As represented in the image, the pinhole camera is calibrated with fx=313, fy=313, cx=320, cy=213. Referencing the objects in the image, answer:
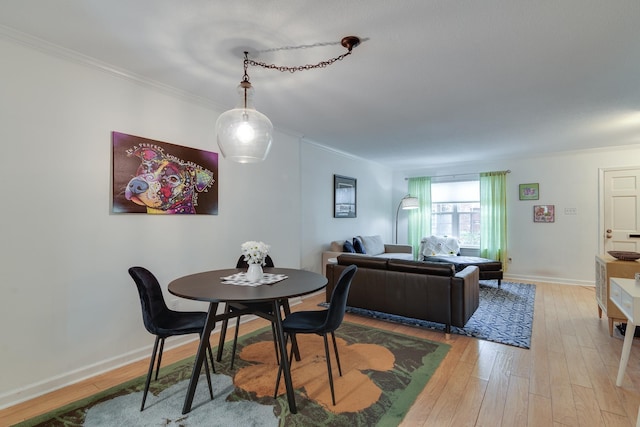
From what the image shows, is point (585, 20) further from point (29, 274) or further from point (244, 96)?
point (29, 274)

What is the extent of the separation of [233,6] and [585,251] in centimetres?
674

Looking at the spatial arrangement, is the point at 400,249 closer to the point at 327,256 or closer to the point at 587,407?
the point at 327,256

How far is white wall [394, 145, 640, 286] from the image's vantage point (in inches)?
218

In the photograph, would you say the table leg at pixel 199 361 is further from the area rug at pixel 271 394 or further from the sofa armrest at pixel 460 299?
the sofa armrest at pixel 460 299

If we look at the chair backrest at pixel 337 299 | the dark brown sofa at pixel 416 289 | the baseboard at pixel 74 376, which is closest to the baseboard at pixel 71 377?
the baseboard at pixel 74 376

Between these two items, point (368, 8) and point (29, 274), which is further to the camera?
point (29, 274)

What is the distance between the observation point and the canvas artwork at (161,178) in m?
2.65

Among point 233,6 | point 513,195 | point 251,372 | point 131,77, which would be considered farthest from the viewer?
point 513,195

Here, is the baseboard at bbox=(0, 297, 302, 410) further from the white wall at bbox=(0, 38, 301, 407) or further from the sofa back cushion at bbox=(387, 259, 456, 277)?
the sofa back cushion at bbox=(387, 259, 456, 277)

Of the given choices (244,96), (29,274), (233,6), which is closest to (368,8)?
(233,6)

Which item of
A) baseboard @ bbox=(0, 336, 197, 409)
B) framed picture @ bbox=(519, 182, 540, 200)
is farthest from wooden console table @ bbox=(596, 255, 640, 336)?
baseboard @ bbox=(0, 336, 197, 409)

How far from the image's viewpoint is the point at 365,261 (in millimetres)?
3789

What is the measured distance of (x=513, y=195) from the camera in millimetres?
6270

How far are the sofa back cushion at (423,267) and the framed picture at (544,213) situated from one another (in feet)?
12.8
